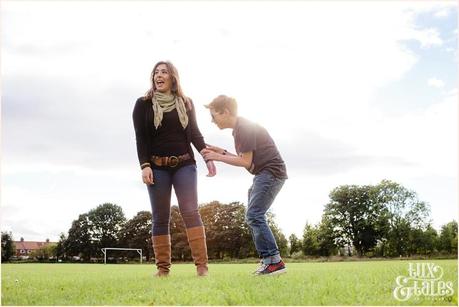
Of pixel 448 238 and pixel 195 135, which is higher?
pixel 195 135

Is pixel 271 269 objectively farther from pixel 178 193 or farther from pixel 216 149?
pixel 216 149

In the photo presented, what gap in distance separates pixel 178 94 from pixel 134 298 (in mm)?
2292

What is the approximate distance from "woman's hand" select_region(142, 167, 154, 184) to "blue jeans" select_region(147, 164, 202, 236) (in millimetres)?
77

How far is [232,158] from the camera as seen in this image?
16.6 ft

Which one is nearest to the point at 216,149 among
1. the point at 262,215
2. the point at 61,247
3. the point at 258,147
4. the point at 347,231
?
the point at 258,147

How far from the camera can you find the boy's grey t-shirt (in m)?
4.97

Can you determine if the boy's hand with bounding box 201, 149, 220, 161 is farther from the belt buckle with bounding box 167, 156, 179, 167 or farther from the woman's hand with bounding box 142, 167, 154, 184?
the woman's hand with bounding box 142, 167, 154, 184

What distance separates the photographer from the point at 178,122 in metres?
5.16

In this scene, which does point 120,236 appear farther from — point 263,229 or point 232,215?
point 263,229

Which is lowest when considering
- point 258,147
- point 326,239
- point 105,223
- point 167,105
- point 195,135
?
point 326,239

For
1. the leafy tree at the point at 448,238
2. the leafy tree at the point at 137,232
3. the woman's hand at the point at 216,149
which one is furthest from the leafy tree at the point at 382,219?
the woman's hand at the point at 216,149

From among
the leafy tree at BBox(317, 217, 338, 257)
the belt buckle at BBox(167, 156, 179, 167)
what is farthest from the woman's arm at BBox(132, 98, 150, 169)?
the leafy tree at BBox(317, 217, 338, 257)

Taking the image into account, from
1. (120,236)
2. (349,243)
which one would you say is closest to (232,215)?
(120,236)

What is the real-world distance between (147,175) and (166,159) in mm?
264
